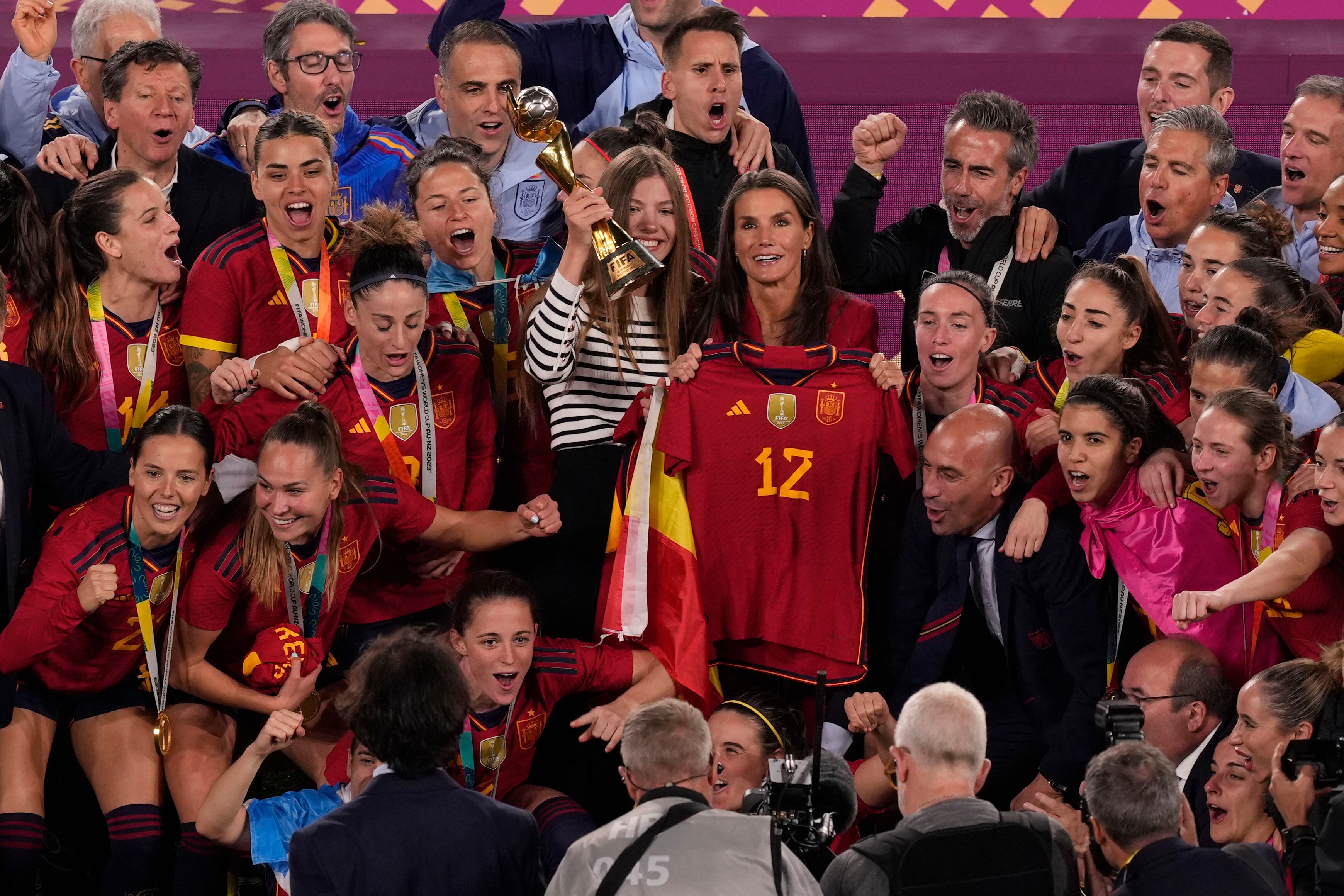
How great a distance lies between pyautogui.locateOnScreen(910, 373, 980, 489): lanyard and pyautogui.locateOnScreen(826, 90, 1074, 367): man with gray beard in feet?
2.42

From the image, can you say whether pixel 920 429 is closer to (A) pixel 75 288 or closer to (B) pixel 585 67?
(A) pixel 75 288

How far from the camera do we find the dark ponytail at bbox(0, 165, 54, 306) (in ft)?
17.0

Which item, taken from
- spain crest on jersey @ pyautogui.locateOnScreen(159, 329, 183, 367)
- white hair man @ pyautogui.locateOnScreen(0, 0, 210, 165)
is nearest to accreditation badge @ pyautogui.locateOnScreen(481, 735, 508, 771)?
spain crest on jersey @ pyautogui.locateOnScreen(159, 329, 183, 367)

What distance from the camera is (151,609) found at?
15.6 ft

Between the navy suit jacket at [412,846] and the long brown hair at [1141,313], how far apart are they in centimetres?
275

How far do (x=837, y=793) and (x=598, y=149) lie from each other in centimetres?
275

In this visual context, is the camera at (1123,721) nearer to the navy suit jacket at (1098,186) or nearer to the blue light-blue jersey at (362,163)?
the navy suit jacket at (1098,186)

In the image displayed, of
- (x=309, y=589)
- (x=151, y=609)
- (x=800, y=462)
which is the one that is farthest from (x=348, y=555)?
(x=800, y=462)

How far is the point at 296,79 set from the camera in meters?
6.27

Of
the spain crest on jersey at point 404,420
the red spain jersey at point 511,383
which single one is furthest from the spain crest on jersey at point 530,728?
the spain crest on jersey at point 404,420

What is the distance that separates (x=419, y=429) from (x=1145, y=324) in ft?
7.95

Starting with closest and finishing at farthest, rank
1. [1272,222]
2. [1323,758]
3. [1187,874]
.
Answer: [1187,874]
[1323,758]
[1272,222]

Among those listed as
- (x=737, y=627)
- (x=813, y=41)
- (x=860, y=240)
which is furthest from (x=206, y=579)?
(x=813, y=41)

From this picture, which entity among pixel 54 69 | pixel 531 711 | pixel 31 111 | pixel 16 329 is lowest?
pixel 531 711
